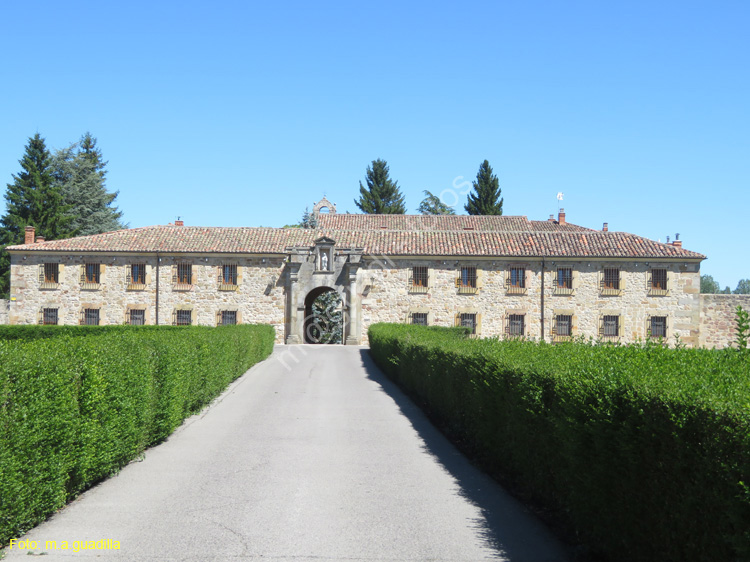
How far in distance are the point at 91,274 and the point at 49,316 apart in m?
3.19

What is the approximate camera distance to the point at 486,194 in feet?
198

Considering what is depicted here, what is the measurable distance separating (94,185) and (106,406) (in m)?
50.2

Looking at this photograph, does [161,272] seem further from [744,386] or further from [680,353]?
[744,386]

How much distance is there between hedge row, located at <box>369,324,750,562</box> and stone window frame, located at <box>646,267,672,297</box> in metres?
26.5

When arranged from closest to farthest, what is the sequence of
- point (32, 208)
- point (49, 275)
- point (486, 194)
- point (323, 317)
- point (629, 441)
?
point (629, 441), point (49, 275), point (323, 317), point (32, 208), point (486, 194)

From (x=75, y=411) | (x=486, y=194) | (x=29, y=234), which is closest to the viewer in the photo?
(x=75, y=411)

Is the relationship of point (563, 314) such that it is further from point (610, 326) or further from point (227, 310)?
point (227, 310)

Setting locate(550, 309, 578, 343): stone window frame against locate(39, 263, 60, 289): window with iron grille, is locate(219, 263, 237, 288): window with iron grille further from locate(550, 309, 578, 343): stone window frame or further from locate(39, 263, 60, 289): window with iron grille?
locate(550, 309, 578, 343): stone window frame

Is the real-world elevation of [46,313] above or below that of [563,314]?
below

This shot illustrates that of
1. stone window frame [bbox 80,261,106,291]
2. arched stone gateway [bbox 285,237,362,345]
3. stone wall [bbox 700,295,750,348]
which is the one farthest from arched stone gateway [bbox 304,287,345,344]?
stone wall [bbox 700,295,750,348]

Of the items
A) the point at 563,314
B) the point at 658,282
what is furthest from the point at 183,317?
the point at 658,282

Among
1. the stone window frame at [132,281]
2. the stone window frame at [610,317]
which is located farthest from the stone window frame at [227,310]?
the stone window frame at [610,317]

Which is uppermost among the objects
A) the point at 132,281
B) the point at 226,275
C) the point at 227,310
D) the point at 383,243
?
the point at 383,243

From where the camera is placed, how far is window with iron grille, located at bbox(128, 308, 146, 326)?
33.1m
